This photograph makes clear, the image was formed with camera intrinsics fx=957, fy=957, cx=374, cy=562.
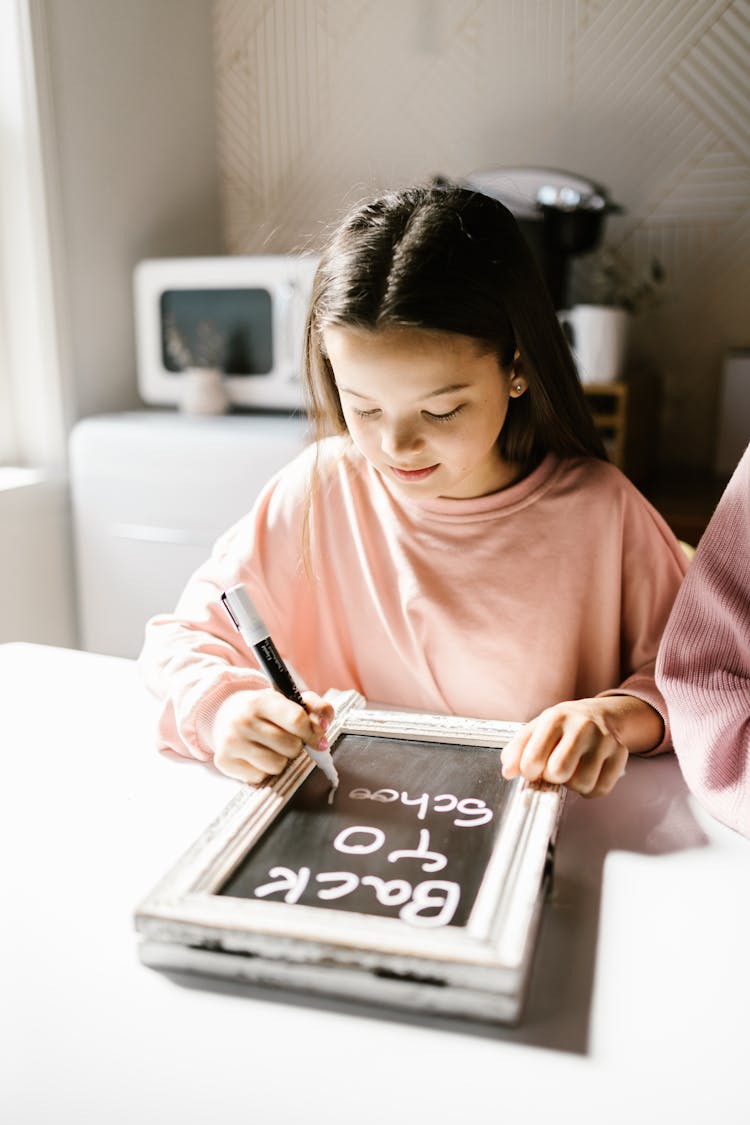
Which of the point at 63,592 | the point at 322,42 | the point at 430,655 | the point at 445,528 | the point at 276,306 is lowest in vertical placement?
the point at 63,592

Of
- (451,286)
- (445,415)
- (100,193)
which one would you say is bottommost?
(445,415)

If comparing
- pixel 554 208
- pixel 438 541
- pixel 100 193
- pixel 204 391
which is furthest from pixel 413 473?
pixel 100 193

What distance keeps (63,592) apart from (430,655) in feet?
4.39

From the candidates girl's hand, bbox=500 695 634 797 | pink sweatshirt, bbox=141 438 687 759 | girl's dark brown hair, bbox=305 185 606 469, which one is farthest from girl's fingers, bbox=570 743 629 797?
girl's dark brown hair, bbox=305 185 606 469

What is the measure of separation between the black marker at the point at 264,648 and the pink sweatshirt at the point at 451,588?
0.19 metres

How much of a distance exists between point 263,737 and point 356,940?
0.25m

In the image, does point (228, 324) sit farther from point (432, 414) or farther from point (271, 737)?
point (271, 737)

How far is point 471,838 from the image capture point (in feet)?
1.88

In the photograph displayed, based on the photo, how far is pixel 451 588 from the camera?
1.02 meters

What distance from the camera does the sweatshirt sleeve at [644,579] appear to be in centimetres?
94

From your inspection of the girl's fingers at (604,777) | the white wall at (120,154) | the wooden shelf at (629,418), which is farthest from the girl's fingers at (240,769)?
the white wall at (120,154)

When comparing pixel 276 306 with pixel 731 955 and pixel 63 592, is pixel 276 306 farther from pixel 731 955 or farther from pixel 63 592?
pixel 731 955

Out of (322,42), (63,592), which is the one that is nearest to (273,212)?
(322,42)

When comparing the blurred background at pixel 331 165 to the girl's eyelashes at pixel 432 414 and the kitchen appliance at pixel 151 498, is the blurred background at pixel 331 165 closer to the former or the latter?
the kitchen appliance at pixel 151 498
